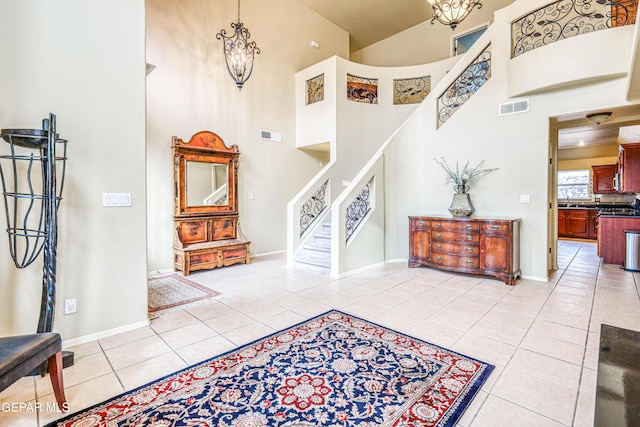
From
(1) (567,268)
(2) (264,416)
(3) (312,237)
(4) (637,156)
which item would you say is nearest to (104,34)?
(2) (264,416)

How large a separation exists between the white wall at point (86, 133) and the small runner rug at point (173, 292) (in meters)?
0.67

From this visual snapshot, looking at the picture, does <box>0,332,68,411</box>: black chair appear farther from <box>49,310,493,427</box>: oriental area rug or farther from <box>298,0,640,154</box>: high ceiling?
<box>298,0,640,154</box>: high ceiling

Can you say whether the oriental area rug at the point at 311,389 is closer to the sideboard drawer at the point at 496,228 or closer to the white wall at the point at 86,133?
the white wall at the point at 86,133

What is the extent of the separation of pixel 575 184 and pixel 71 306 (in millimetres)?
12902

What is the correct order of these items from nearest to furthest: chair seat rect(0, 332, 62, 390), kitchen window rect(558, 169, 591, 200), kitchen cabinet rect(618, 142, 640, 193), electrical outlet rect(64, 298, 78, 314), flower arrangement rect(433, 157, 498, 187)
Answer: chair seat rect(0, 332, 62, 390) < electrical outlet rect(64, 298, 78, 314) < flower arrangement rect(433, 157, 498, 187) < kitchen cabinet rect(618, 142, 640, 193) < kitchen window rect(558, 169, 591, 200)

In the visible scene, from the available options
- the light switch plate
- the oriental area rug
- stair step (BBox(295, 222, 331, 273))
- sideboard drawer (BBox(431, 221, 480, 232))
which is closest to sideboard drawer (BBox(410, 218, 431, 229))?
sideboard drawer (BBox(431, 221, 480, 232))

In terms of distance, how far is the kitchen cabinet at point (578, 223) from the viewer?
880 cm

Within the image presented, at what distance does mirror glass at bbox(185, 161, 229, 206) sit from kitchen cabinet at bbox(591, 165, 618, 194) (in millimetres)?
10616

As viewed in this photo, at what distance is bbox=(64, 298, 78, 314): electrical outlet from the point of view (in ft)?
8.54

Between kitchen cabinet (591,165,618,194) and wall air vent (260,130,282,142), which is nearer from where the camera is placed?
wall air vent (260,130,282,142)

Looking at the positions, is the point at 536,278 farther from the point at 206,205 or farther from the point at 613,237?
the point at 206,205

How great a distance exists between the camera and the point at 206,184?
5.77 meters

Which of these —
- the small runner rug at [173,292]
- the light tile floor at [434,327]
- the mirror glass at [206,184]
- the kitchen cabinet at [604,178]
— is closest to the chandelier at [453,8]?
the light tile floor at [434,327]

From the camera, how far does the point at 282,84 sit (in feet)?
23.3
